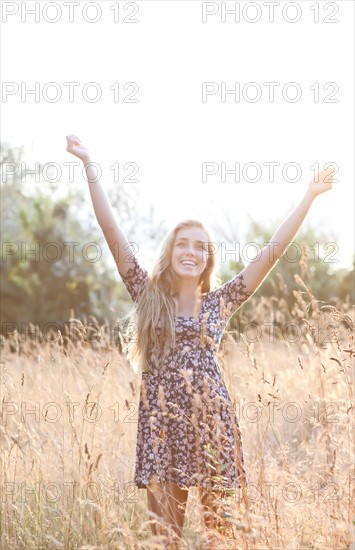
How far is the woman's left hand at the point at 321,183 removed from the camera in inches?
149

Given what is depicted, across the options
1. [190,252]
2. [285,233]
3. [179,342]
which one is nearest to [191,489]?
[179,342]

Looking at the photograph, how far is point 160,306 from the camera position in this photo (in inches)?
146

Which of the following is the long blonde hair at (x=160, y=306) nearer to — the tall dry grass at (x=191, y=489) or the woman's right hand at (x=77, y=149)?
the tall dry grass at (x=191, y=489)

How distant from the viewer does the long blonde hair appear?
3684 mm

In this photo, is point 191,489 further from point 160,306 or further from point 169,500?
point 160,306

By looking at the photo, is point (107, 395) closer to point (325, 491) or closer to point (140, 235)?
point (325, 491)

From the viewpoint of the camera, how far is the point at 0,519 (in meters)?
3.90

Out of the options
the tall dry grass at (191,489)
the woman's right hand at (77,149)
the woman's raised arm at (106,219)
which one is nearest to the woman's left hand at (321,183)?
the tall dry grass at (191,489)

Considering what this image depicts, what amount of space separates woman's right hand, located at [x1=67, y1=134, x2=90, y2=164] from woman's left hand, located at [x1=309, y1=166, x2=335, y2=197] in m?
1.10

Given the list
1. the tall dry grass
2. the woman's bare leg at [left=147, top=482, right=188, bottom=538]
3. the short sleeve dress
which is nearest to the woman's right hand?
the tall dry grass

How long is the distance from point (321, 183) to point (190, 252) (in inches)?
27.3

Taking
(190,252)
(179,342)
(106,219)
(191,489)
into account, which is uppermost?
(106,219)

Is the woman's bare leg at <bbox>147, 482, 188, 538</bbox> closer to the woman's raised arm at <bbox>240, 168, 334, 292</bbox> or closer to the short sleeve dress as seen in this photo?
the short sleeve dress

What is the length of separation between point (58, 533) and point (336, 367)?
2.80 meters
